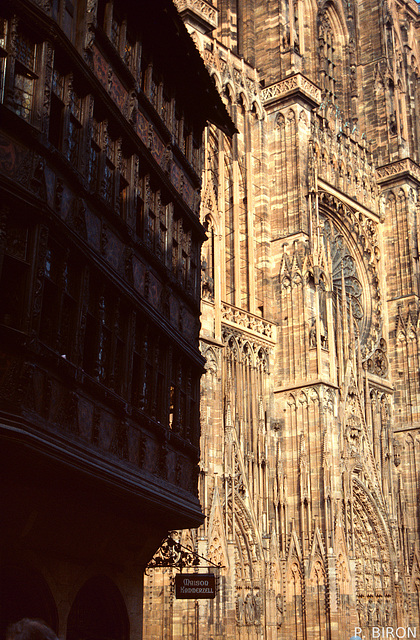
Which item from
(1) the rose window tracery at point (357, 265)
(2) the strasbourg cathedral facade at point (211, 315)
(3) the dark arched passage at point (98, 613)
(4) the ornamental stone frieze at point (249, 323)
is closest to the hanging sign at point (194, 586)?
(2) the strasbourg cathedral facade at point (211, 315)

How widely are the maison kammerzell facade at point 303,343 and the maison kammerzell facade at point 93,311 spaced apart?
792cm

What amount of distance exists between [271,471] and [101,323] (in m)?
18.9

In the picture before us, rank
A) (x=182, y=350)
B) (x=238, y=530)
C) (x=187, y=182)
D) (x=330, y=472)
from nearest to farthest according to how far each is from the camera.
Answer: (x=182, y=350), (x=187, y=182), (x=238, y=530), (x=330, y=472)

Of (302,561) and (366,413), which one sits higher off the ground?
(366,413)

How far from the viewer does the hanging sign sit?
16.1 meters

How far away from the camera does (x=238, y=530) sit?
27.9m

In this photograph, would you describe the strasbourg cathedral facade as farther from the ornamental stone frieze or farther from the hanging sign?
the hanging sign

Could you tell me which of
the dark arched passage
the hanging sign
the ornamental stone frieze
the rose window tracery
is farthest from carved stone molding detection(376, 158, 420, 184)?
the dark arched passage

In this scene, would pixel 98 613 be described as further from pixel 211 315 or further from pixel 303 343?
pixel 303 343

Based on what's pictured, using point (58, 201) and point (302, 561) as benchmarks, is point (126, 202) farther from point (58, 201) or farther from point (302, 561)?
point (302, 561)

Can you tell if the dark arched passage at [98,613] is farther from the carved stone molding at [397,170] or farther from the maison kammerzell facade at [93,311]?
the carved stone molding at [397,170]

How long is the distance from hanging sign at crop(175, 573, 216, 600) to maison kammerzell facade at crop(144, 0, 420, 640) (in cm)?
551

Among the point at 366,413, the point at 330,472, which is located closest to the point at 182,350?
the point at 330,472

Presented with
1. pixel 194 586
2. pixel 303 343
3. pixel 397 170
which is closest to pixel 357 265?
pixel 397 170
